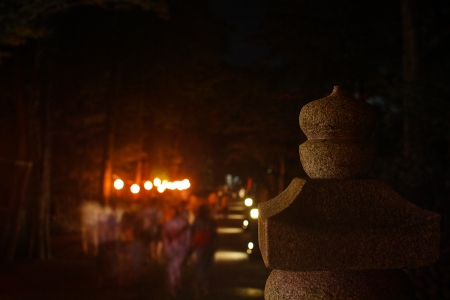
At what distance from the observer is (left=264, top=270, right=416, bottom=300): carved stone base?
2.89 m

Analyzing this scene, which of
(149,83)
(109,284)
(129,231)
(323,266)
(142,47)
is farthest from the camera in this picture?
(149,83)

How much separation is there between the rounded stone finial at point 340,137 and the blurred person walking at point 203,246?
10013mm

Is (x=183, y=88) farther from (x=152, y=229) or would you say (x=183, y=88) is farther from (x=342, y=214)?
(x=342, y=214)

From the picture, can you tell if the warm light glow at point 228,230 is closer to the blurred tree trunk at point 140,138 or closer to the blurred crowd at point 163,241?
the blurred tree trunk at point 140,138

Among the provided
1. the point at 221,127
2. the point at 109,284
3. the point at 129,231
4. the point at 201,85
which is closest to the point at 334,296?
the point at 109,284

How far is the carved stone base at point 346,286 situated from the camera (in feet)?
9.50

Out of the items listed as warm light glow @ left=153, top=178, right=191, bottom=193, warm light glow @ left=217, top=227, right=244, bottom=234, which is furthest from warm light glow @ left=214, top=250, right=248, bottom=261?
warm light glow @ left=217, top=227, right=244, bottom=234

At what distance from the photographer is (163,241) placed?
13.9m

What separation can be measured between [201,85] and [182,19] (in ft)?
21.5

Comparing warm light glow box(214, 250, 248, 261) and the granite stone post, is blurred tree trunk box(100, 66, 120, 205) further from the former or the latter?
the granite stone post

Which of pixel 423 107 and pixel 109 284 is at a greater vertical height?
pixel 423 107

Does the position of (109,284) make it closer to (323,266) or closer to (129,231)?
(129,231)

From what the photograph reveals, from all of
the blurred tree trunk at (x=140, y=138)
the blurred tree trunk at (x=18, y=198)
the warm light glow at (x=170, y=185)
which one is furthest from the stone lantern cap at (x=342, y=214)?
the blurred tree trunk at (x=140, y=138)

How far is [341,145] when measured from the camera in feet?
10.0
